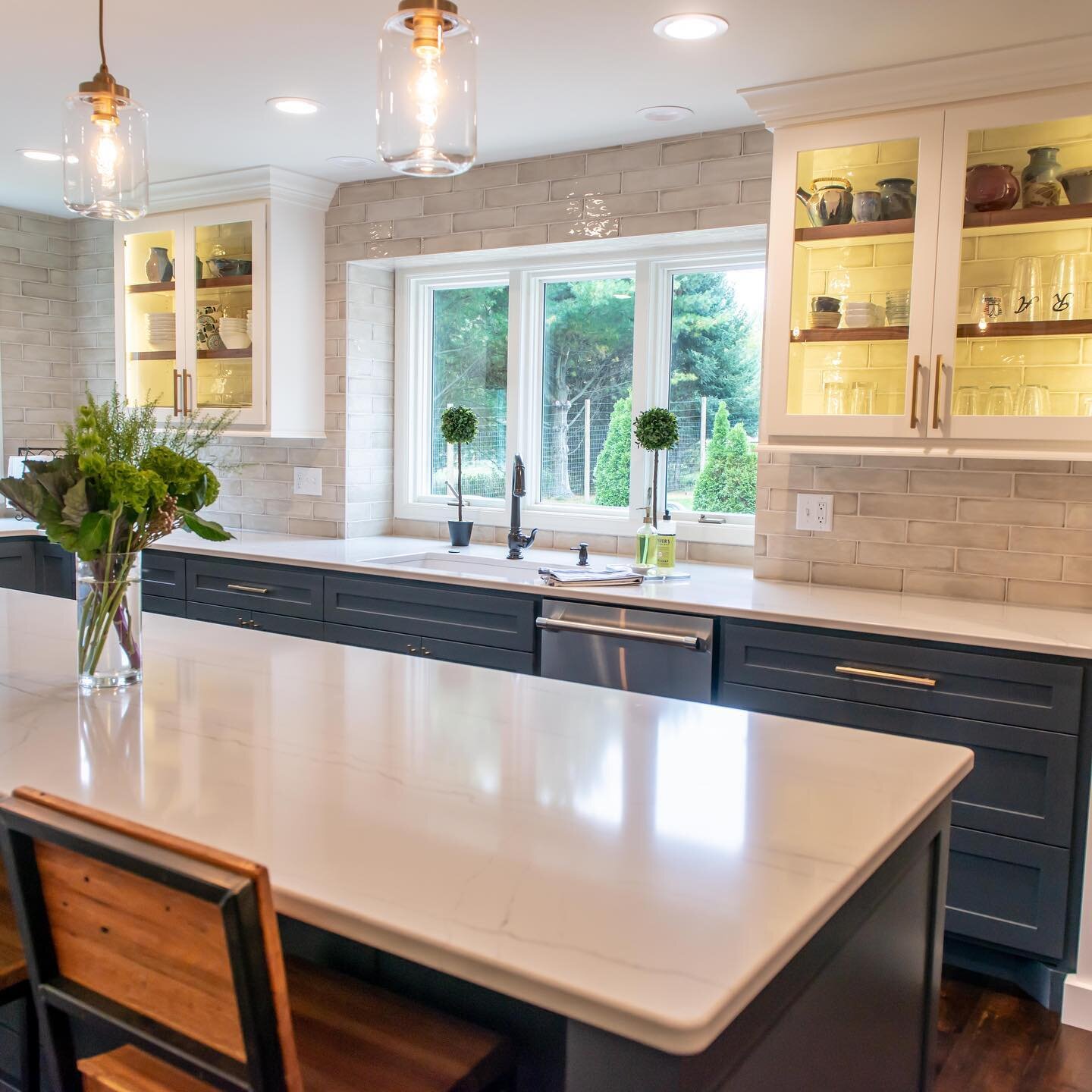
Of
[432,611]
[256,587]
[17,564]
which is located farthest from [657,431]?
[17,564]

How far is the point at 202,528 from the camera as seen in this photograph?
1.91 metres

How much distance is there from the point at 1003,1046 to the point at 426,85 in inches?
93.5

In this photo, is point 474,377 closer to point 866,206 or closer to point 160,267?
point 160,267

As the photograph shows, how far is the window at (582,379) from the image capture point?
Result: 4.06 m

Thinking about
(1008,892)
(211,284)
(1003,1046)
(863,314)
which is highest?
(211,284)

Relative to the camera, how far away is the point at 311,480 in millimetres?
4570

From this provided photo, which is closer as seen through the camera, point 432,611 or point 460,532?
point 432,611

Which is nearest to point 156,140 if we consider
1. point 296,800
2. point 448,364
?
point 448,364

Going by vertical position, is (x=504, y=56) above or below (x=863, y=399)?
above

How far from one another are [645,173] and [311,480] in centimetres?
193

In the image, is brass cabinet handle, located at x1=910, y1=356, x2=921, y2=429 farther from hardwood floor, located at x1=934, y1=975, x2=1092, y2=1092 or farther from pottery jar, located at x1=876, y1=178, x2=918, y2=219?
hardwood floor, located at x1=934, y1=975, x2=1092, y2=1092

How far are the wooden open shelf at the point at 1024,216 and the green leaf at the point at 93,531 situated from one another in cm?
229

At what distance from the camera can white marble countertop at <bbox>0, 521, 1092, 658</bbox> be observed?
2580 millimetres

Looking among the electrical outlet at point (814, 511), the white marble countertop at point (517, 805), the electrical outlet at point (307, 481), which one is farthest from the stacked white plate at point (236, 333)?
the white marble countertop at point (517, 805)
